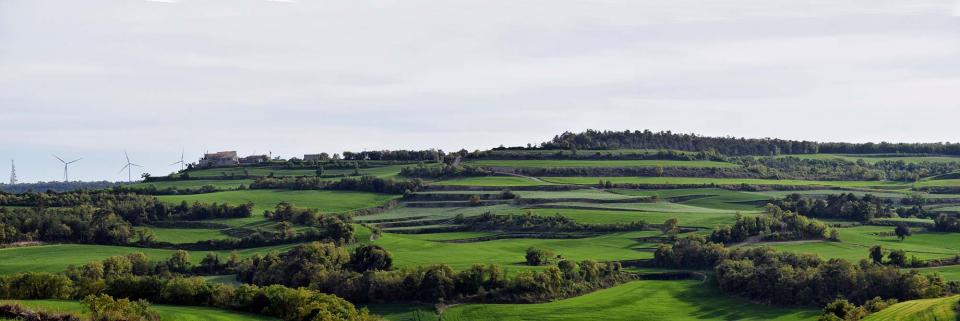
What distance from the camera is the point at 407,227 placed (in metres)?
137

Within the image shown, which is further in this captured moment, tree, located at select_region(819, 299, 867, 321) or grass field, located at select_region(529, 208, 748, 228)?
grass field, located at select_region(529, 208, 748, 228)

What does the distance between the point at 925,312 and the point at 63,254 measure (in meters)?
83.9

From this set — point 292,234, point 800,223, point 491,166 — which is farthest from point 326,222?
point 491,166

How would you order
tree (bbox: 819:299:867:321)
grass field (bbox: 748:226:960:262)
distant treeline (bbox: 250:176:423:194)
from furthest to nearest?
distant treeline (bbox: 250:176:423:194) < grass field (bbox: 748:226:960:262) < tree (bbox: 819:299:867:321)

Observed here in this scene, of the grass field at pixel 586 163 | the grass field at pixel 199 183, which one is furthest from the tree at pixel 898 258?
the grass field at pixel 199 183

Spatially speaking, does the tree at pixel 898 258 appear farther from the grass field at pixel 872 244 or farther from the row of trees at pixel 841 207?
the row of trees at pixel 841 207

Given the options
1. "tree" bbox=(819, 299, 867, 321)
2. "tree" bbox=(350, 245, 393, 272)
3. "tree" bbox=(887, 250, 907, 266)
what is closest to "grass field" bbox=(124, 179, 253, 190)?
"tree" bbox=(350, 245, 393, 272)

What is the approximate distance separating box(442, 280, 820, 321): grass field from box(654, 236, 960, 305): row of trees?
5.22 feet

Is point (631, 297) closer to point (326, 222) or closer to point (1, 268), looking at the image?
point (326, 222)

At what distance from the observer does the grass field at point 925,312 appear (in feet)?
202

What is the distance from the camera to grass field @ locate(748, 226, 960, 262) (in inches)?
4326

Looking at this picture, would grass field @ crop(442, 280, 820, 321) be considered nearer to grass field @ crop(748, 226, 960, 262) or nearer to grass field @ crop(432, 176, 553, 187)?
grass field @ crop(748, 226, 960, 262)

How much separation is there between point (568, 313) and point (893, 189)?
96523mm

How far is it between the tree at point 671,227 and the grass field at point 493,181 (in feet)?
143
